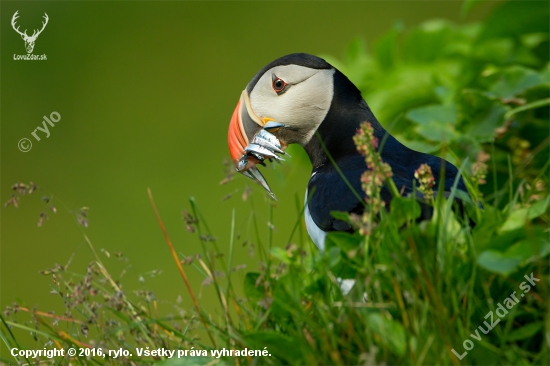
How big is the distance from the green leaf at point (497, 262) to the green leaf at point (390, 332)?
0.21 metres

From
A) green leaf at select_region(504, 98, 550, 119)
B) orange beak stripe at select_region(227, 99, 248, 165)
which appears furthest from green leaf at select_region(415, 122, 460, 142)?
orange beak stripe at select_region(227, 99, 248, 165)

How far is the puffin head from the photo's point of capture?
219 centimetres

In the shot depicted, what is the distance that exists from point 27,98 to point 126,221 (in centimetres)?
180

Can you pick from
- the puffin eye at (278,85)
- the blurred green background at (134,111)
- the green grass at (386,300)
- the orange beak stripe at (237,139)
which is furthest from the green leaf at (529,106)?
the blurred green background at (134,111)

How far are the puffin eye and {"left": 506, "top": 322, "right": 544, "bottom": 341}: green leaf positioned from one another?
1131mm

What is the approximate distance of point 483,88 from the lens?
3062mm

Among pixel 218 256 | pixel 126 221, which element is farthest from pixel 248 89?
pixel 126 221

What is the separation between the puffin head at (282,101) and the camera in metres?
2.19

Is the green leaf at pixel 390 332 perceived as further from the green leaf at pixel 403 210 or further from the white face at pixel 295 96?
the white face at pixel 295 96

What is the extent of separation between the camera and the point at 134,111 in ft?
22.1

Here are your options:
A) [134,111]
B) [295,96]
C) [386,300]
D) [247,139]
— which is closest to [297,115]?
[295,96]

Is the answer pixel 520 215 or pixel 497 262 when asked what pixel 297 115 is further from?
pixel 497 262

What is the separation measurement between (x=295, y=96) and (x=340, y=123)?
173 mm

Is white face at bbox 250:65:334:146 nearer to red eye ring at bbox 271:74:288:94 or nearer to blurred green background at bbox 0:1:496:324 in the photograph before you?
red eye ring at bbox 271:74:288:94
